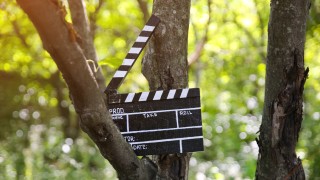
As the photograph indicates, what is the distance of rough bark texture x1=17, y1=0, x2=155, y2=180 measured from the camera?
6.90ft

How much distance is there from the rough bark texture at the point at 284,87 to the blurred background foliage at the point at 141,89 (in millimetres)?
3525

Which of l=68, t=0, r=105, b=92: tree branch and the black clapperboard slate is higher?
l=68, t=0, r=105, b=92: tree branch

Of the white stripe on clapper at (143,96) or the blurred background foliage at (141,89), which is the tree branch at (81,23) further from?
the blurred background foliage at (141,89)

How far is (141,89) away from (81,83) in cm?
811

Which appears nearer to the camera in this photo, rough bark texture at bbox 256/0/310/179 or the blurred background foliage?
rough bark texture at bbox 256/0/310/179

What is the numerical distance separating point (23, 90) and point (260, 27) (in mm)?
4482

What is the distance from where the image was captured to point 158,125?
305cm

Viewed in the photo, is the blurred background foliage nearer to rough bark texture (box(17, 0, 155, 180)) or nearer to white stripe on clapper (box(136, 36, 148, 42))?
white stripe on clapper (box(136, 36, 148, 42))

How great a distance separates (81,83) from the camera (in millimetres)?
2324

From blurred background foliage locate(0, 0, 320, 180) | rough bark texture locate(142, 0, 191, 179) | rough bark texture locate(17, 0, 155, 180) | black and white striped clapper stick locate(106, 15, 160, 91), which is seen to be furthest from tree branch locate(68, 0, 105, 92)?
blurred background foliage locate(0, 0, 320, 180)

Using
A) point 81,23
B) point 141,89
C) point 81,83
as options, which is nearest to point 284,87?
point 81,83

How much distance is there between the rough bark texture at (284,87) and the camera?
9.55ft

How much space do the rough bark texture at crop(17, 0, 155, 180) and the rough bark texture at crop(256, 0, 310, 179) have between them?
2.30 ft

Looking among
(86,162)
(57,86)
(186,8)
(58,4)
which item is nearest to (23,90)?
(57,86)
